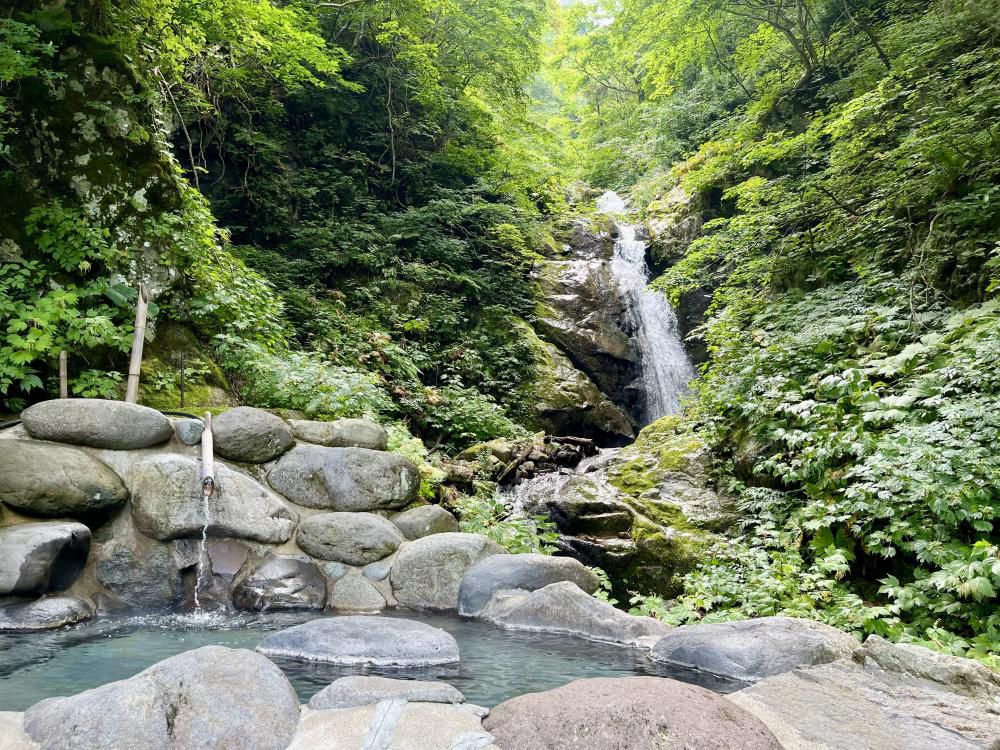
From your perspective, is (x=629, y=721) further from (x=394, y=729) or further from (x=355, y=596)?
(x=355, y=596)

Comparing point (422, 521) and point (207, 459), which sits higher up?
point (207, 459)

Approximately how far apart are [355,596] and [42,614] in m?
2.22


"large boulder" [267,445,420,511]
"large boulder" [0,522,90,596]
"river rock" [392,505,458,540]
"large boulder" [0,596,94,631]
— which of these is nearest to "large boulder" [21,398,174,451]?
"large boulder" [0,522,90,596]

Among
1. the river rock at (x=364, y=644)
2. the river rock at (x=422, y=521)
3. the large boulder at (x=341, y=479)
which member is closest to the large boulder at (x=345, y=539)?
the large boulder at (x=341, y=479)

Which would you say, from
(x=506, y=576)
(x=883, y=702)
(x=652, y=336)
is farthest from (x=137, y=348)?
(x=652, y=336)

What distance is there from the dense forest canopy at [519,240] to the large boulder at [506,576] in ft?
3.48

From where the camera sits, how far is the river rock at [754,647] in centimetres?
336

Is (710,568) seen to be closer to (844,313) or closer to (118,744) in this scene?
(844,313)

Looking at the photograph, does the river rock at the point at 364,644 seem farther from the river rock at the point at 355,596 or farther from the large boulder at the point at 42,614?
the large boulder at the point at 42,614

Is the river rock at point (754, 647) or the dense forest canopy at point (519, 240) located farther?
the dense forest canopy at point (519, 240)

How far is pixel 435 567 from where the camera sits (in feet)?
17.2

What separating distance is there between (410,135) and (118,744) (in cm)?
1591

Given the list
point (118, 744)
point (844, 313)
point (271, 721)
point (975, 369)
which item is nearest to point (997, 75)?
point (844, 313)

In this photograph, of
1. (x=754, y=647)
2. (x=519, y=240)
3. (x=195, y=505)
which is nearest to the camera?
(x=754, y=647)
